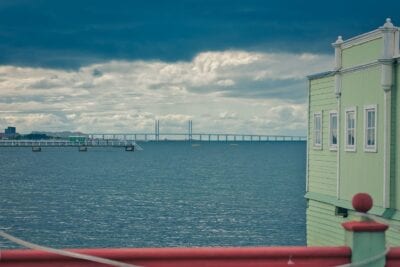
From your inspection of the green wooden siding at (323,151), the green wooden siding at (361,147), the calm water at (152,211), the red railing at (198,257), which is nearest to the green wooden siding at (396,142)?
the green wooden siding at (361,147)

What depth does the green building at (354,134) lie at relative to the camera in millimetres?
20828

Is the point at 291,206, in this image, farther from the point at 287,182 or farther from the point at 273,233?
the point at 287,182

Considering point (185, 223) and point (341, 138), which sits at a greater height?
point (341, 138)

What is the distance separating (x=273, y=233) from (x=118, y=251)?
49812 millimetres

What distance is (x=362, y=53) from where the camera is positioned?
22.7m

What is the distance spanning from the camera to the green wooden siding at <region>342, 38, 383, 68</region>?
21672 mm

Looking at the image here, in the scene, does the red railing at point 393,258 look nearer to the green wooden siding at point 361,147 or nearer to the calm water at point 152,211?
the green wooden siding at point 361,147

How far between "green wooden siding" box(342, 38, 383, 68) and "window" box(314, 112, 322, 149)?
10.1ft

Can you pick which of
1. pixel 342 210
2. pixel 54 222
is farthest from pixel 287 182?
pixel 342 210

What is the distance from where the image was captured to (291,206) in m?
77.6

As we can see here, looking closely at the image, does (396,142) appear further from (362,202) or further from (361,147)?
(362,202)

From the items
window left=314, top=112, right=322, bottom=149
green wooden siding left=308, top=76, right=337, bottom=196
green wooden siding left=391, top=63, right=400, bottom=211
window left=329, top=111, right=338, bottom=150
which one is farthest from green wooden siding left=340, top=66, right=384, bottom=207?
window left=314, top=112, right=322, bottom=149

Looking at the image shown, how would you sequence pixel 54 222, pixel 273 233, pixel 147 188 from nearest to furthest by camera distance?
1. pixel 273 233
2. pixel 54 222
3. pixel 147 188

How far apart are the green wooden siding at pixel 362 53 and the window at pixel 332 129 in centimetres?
204
